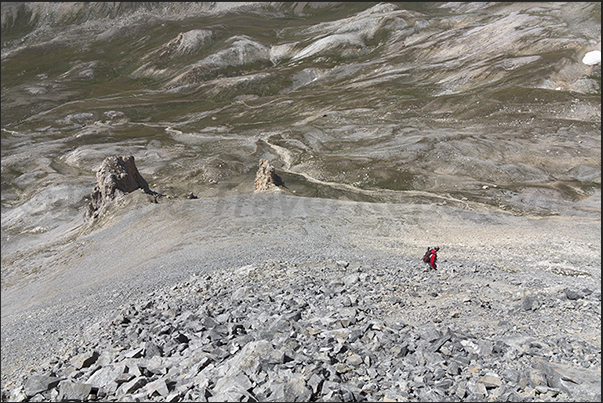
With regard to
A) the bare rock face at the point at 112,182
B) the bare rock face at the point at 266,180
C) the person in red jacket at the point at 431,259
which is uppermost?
the bare rock face at the point at 112,182

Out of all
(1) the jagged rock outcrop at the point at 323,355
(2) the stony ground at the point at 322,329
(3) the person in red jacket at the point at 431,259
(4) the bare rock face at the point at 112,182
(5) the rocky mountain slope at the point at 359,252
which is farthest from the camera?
(4) the bare rock face at the point at 112,182

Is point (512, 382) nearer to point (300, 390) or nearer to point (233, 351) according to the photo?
point (300, 390)

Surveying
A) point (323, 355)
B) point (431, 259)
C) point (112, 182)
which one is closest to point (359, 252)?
point (431, 259)

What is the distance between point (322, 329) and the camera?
17.2 metres

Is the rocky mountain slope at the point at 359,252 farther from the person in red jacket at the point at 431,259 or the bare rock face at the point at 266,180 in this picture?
the bare rock face at the point at 266,180

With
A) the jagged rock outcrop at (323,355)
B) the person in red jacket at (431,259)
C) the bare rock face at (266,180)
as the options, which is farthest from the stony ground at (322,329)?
the bare rock face at (266,180)

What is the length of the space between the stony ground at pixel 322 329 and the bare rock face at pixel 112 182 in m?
26.0

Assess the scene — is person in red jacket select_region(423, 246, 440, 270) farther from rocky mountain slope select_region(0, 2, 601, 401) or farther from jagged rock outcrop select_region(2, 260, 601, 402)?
jagged rock outcrop select_region(2, 260, 601, 402)

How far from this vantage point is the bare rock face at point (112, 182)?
62031 millimetres

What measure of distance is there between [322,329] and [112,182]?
5613 centimetres

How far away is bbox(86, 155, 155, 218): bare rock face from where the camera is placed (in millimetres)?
62031

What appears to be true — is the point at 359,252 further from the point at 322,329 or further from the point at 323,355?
the point at 323,355

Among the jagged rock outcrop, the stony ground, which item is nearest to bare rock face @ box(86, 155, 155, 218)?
the stony ground

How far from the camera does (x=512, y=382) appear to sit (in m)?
13.2
